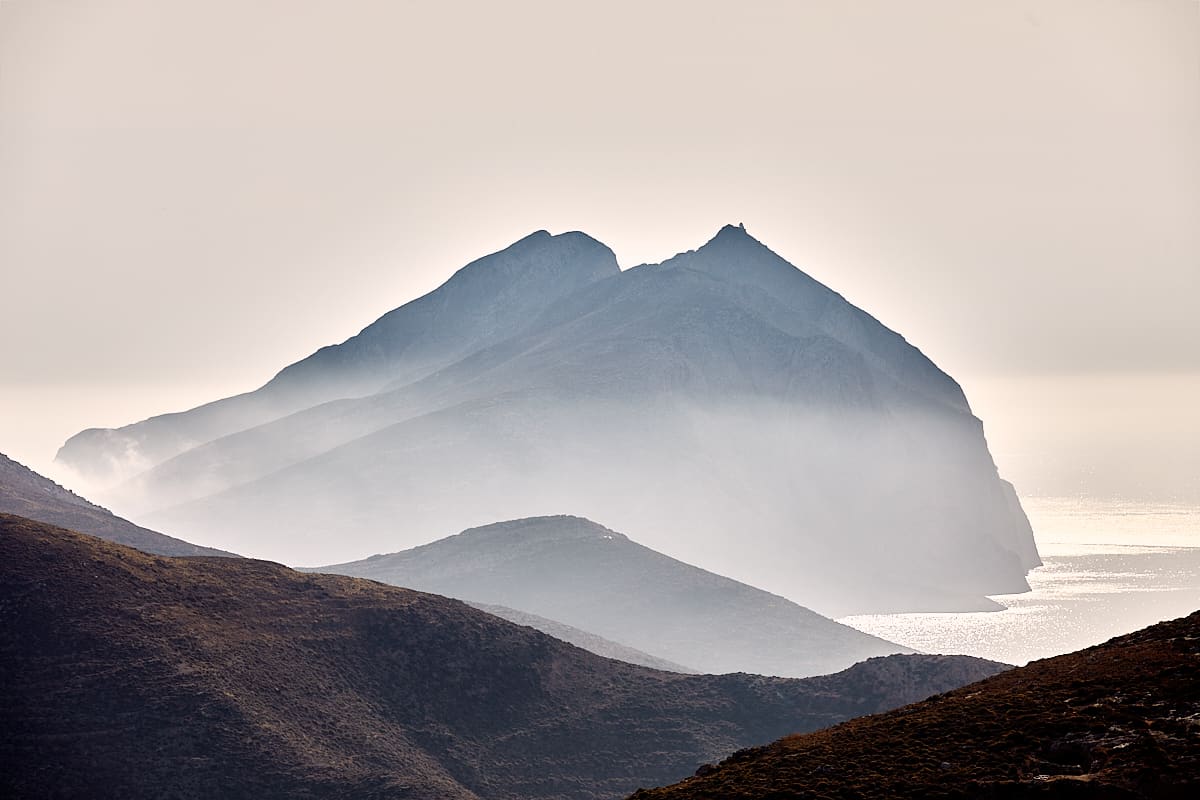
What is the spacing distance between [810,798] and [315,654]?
210 feet

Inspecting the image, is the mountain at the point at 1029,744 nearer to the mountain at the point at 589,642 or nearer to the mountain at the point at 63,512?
the mountain at the point at 63,512

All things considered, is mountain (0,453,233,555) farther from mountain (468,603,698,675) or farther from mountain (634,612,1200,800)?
mountain (634,612,1200,800)

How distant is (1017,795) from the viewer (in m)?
35.3

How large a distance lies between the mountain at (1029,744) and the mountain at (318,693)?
44.0 m

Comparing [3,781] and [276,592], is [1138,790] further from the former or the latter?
[276,592]

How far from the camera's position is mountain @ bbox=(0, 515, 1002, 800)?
264 feet

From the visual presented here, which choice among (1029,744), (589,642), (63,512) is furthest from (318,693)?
(589,642)

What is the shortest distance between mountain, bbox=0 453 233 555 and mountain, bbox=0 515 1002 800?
159 ft

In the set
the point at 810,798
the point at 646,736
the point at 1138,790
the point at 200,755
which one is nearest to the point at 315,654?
the point at 200,755

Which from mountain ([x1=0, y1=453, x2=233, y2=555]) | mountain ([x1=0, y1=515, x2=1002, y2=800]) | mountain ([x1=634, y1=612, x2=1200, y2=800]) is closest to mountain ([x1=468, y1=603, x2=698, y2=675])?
mountain ([x1=0, y1=453, x2=233, y2=555])

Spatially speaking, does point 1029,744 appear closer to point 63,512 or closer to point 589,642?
point 63,512

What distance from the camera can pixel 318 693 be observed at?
3644 inches

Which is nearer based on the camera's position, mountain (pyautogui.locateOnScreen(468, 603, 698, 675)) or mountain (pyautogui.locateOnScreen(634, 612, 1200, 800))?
mountain (pyautogui.locateOnScreen(634, 612, 1200, 800))

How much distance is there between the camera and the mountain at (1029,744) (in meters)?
34.6
